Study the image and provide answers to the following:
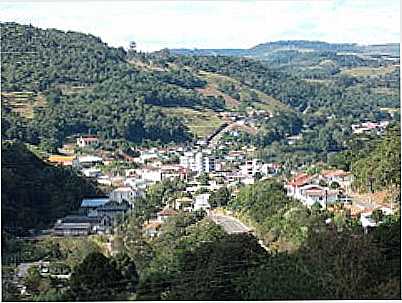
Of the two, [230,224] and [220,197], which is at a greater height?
[220,197]

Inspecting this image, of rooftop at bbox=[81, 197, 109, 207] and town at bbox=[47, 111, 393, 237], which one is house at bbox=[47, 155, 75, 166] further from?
rooftop at bbox=[81, 197, 109, 207]

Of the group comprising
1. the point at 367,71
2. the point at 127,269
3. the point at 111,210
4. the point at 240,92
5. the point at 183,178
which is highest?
the point at 367,71

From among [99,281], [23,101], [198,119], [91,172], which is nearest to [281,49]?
[198,119]

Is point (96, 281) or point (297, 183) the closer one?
point (96, 281)

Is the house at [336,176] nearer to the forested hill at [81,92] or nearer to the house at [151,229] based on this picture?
the forested hill at [81,92]

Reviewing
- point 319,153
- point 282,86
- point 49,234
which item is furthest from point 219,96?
point 49,234

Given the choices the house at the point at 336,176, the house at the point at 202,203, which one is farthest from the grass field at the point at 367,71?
the house at the point at 202,203

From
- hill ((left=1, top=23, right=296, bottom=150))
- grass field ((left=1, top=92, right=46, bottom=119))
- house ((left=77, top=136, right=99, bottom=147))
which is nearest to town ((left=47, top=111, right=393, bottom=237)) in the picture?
house ((left=77, top=136, right=99, bottom=147))

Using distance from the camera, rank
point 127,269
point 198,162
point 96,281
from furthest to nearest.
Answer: point 198,162, point 127,269, point 96,281

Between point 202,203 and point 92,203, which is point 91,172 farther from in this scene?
point 202,203
